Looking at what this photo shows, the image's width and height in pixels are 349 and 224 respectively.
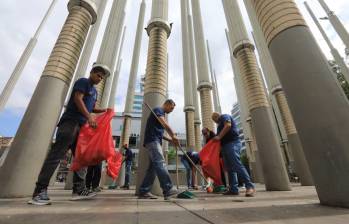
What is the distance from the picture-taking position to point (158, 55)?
655cm

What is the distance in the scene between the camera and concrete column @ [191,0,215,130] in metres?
13.8

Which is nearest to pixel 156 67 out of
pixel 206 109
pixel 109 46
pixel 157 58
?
pixel 157 58

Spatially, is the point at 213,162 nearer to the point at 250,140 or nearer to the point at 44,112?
the point at 44,112

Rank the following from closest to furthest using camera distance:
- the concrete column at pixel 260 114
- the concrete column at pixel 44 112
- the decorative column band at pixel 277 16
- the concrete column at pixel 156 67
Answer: the decorative column band at pixel 277 16 → the concrete column at pixel 44 112 → the concrete column at pixel 156 67 → the concrete column at pixel 260 114

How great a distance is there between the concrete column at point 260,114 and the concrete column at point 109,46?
7000 mm

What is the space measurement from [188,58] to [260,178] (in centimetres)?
1180

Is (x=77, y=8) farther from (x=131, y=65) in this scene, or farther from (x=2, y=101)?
(x=2, y=101)

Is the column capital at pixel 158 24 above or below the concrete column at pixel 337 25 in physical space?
below

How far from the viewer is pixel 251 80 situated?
808 centimetres

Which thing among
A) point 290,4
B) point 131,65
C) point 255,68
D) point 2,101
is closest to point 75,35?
point 290,4

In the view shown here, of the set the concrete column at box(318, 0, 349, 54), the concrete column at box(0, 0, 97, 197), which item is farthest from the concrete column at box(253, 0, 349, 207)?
the concrete column at box(318, 0, 349, 54)

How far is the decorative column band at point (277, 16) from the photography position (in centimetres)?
332

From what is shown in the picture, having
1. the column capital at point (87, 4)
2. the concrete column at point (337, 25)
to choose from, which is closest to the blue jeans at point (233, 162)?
the column capital at point (87, 4)

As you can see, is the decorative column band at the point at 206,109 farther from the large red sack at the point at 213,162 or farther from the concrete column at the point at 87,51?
the concrete column at the point at 87,51
